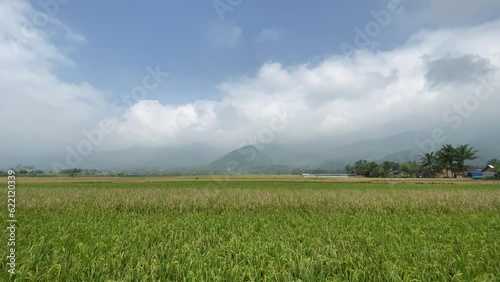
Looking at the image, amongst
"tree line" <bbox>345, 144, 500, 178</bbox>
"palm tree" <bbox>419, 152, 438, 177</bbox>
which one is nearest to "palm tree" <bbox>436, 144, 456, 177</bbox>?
"tree line" <bbox>345, 144, 500, 178</bbox>

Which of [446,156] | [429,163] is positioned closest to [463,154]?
[446,156]

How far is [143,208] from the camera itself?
713 inches

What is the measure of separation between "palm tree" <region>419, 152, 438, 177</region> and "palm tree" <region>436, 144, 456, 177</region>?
27.5 feet

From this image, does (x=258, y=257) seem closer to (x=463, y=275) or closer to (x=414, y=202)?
(x=463, y=275)

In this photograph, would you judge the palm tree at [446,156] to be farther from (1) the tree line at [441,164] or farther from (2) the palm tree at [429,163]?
(2) the palm tree at [429,163]

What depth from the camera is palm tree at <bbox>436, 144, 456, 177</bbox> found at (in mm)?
97988

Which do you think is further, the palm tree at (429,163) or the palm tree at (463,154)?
the palm tree at (429,163)

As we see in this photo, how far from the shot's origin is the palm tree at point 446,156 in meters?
98.0

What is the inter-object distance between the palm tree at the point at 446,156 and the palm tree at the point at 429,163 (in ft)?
27.5

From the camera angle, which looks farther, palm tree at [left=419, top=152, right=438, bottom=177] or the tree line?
palm tree at [left=419, top=152, right=438, bottom=177]

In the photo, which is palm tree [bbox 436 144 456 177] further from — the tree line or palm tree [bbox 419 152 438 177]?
palm tree [bbox 419 152 438 177]

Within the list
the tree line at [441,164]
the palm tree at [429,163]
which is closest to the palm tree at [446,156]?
the tree line at [441,164]

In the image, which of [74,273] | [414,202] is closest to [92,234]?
[74,273]

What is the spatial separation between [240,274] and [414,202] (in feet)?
59.9
